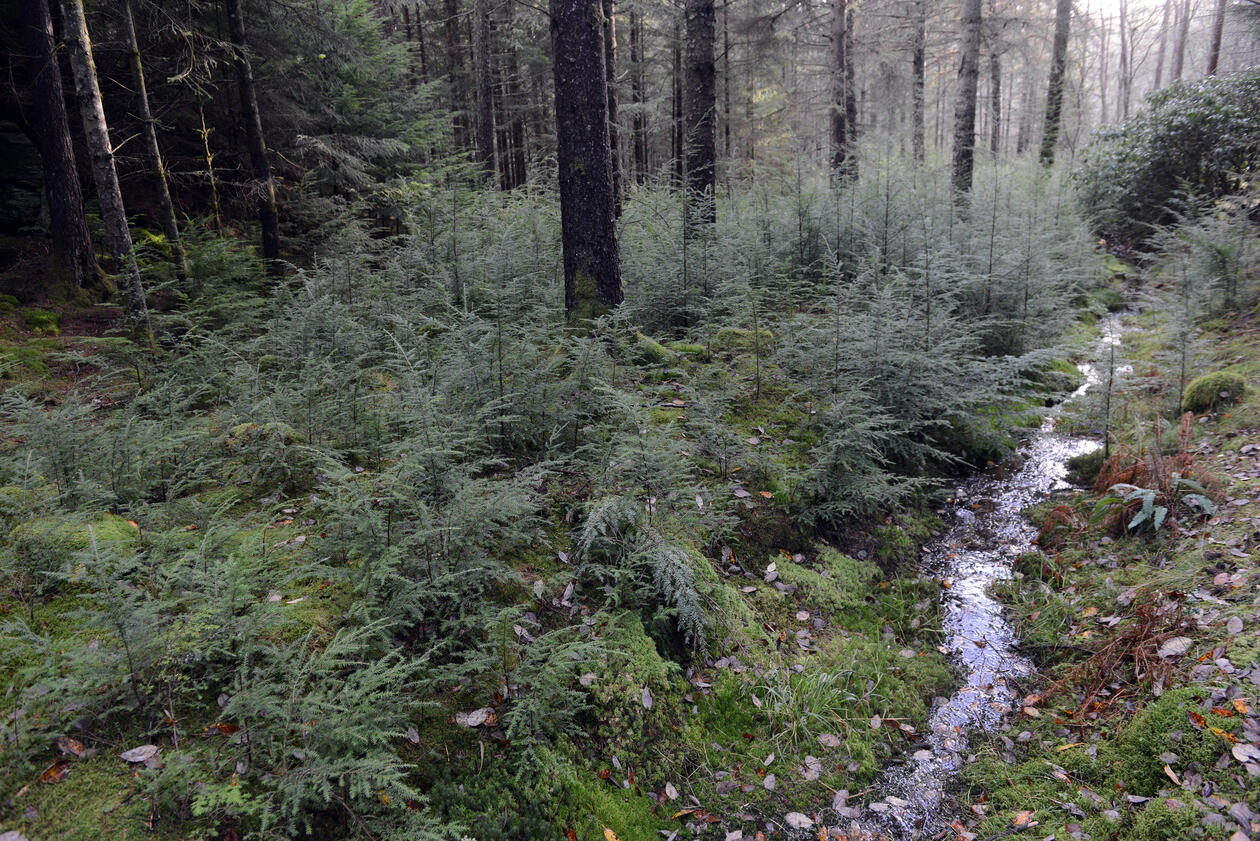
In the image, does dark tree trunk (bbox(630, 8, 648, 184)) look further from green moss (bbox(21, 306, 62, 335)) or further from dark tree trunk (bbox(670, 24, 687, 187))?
green moss (bbox(21, 306, 62, 335))

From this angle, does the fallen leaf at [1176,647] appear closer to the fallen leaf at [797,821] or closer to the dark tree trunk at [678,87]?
the fallen leaf at [797,821]

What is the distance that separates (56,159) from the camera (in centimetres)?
920

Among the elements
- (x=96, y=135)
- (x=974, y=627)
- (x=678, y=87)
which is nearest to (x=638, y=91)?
(x=678, y=87)

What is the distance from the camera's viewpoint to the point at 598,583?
414 centimetres

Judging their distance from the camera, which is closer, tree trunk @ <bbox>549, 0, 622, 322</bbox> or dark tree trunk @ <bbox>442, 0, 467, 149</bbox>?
tree trunk @ <bbox>549, 0, 622, 322</bbox>

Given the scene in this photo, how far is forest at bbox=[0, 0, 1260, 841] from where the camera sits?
2.77 meters

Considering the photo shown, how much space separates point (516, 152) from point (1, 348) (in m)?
20.3

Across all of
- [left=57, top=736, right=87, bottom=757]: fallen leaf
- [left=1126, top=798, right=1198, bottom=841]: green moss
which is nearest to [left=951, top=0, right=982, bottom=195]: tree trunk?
[left=1126, top=798, right=1198, bottom=841]: green moss

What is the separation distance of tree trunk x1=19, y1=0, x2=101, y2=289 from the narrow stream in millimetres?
12352

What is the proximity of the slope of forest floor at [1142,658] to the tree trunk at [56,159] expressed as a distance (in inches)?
504

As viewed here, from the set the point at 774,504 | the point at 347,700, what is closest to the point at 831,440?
the point at 774,504

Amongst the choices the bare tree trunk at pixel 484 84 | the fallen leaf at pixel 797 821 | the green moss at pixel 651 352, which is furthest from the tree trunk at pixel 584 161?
the bare tree trunk at pixel 484 84

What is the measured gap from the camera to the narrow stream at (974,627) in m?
3.44

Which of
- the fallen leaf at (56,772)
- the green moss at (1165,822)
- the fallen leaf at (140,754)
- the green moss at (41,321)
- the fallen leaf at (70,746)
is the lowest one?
the green moss at (1165,822)
